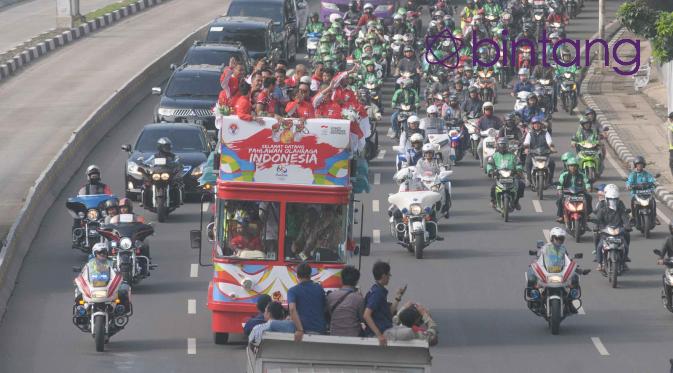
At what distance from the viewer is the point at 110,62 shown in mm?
57781

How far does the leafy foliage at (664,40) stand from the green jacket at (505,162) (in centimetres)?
430

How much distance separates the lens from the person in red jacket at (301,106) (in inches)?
1064

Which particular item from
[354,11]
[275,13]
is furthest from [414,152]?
[354,11]

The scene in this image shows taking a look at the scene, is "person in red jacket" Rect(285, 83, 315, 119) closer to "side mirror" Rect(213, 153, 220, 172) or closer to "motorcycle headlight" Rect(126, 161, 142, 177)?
"side mirror" Rect(213, 153, 220, 172)

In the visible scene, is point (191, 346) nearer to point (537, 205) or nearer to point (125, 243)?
point (125, 243)

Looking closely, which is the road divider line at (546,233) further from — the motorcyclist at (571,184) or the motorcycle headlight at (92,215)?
the motorcycle headlight at (92,215)

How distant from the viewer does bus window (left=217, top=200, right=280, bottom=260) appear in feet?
81.9

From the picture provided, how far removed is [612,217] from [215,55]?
18800mm

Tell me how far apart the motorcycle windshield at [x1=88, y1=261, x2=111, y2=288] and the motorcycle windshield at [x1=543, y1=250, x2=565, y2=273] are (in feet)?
19.7

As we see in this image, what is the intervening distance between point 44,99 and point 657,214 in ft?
62.4

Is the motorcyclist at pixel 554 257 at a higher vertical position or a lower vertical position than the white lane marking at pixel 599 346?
higher

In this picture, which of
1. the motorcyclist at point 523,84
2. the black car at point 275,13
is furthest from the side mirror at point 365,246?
the black car at point 275,13

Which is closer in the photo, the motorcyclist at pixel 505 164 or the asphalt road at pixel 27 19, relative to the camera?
the motorcyclist at pixel 505 164

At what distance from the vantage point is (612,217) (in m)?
31.1
